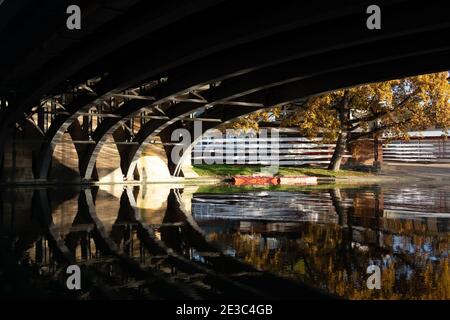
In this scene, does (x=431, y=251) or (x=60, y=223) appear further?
(x=60, y=223)

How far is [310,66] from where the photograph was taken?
51.2 ft

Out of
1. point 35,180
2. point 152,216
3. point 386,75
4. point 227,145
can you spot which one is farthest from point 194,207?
point 227,145

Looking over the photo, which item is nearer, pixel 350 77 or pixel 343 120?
pixel 350 77

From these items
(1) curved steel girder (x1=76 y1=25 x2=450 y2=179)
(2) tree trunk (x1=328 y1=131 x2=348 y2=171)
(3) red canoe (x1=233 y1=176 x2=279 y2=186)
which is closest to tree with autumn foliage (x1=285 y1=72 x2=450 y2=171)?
(2) tree trunk (x1=328 y1=131 x2=348 y2=171)

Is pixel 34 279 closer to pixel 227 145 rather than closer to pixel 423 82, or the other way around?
pixel 423 82

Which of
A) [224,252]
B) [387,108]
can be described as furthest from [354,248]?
[387,108]

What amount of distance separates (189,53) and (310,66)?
4.90 m

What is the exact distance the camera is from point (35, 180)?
26047mm

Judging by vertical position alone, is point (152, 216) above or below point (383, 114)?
below

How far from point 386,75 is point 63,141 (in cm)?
1938

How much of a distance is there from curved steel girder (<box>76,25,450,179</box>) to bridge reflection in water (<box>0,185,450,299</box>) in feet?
15.3

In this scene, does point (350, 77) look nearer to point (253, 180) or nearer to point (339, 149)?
point (253, 180)

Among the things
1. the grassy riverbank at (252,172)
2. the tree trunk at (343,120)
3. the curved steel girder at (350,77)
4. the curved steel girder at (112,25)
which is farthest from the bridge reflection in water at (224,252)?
the tree trunk at (343,120)

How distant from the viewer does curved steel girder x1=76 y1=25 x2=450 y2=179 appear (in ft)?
42.7
